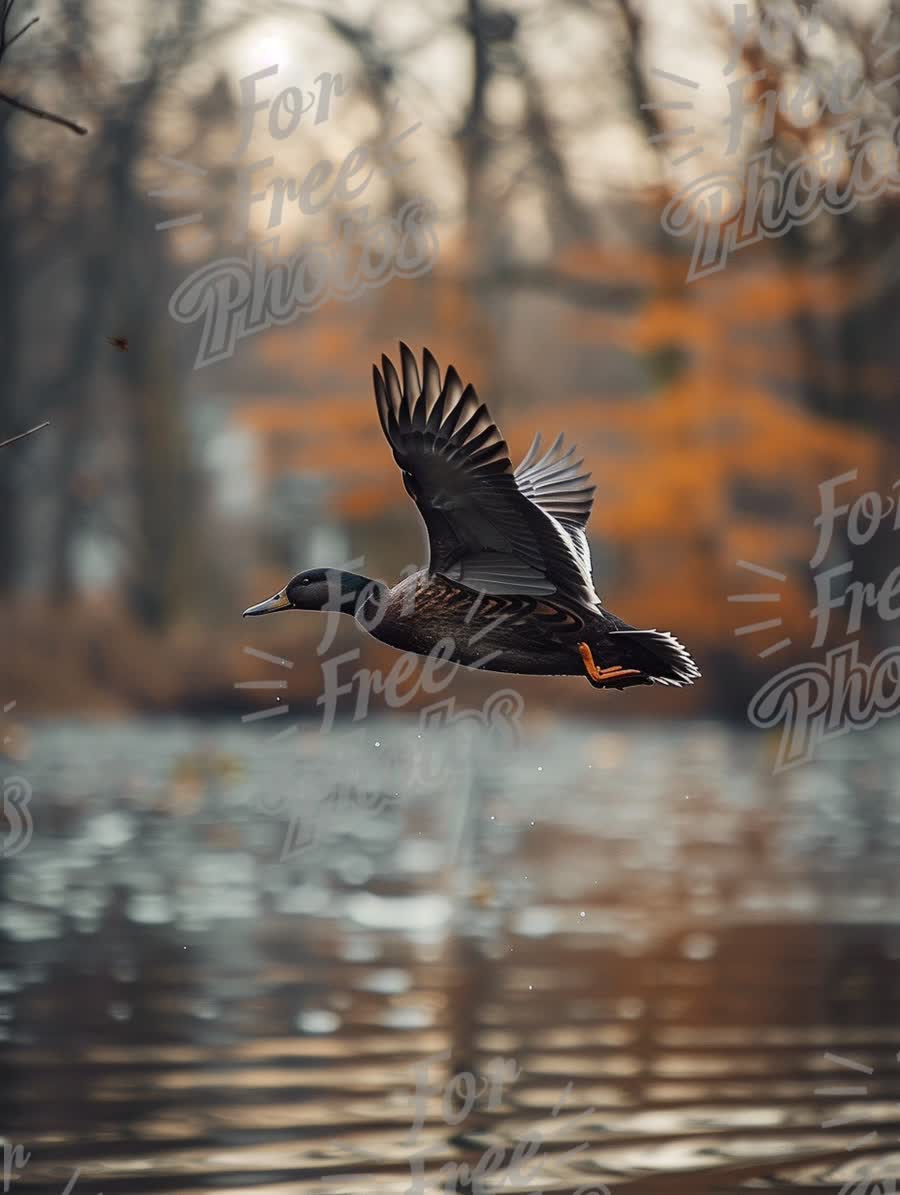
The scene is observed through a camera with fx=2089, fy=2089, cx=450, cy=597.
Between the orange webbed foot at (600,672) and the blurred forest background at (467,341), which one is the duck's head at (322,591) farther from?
the blurred forest background at (467,341)

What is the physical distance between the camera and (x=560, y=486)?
273 inches

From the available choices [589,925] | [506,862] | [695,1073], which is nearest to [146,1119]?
[695,1073]

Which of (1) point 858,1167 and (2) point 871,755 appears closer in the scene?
(1) point 858,1167

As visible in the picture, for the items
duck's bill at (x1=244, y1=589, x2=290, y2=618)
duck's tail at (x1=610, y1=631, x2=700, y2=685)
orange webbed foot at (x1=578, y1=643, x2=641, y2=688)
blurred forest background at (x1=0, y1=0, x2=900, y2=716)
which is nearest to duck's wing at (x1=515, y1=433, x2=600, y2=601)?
duck's tail at (x1=610, y1=631, x2=700, y2=685)

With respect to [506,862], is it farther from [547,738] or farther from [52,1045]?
[547,738]

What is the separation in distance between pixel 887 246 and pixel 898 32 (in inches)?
147

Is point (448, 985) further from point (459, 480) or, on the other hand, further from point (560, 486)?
point (459, 480)

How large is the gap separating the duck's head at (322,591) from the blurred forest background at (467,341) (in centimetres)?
1625

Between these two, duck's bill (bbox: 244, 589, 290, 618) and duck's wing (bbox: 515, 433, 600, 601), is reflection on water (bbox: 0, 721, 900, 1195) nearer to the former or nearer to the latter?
duck's bill (bbox: 244, 589, 290, 618)

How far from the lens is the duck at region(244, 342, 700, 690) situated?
543 centimetres

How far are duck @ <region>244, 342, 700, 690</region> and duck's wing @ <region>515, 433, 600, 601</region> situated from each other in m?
0.87

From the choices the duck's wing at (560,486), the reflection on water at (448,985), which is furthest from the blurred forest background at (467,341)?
the duck's wing at (560,486)

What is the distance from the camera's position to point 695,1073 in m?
8.27

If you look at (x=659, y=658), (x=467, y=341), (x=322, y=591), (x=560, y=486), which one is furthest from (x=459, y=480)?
(x=467, y=341)
